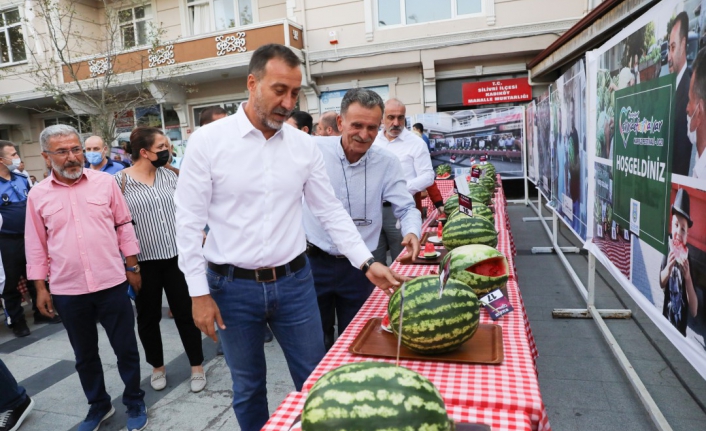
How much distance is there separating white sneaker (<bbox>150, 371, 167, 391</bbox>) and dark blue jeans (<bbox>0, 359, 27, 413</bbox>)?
2.77 ft

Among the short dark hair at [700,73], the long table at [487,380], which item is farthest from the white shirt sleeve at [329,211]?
the short dark hair at [700,73]

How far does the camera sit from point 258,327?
214 cm

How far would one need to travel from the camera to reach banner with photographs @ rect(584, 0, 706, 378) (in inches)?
70.6

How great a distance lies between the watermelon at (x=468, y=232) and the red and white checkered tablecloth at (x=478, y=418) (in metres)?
1.54

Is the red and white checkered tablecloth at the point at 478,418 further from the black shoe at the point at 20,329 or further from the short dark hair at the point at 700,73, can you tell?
the black shoe at the point at 20,329

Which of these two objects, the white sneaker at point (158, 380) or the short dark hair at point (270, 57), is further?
the white sneaker at point (158, 380)

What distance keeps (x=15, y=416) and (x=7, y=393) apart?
18 cm

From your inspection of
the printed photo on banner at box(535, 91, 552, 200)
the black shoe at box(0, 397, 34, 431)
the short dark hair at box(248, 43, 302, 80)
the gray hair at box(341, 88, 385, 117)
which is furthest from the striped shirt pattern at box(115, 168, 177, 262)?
the printed photo on banner at box(535, 91, 552, 200)

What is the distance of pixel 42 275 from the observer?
2.87 meters

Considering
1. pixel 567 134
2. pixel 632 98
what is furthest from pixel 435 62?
pixel 632 98

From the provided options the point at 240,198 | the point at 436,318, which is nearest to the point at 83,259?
the point at 240,198

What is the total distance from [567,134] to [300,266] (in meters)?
3.56

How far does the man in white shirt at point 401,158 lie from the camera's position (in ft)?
14.7

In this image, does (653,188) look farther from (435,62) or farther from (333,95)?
(333,95)
